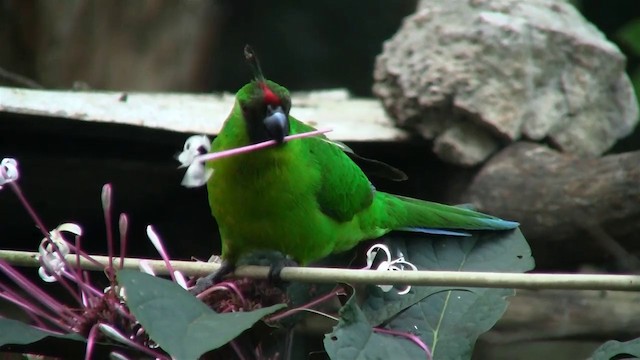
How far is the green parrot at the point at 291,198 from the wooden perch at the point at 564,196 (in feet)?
1.95

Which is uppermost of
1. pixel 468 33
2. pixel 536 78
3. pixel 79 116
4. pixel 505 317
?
pixel 79 116

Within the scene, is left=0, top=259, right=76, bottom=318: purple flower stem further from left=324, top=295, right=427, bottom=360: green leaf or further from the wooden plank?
the wooden plank

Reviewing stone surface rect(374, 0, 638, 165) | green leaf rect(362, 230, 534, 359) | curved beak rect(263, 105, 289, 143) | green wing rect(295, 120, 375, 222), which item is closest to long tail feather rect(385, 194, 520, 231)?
green wing rect(295, 120, 375, 222)

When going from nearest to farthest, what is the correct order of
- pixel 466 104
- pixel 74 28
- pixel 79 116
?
pixel 79 116, pixel 466 104, pixel 74 28

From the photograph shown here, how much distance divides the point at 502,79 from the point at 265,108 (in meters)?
1.41

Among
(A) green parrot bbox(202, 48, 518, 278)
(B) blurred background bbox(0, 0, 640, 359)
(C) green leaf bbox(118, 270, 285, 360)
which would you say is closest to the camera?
(C) green leaf bbox(118, 270, 285, 360)

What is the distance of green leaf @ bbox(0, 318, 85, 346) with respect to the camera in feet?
4.20

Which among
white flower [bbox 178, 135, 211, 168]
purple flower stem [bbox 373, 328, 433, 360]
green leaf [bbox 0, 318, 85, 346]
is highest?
white flower [bbox 178, 135, 211, 168]

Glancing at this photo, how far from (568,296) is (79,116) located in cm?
196

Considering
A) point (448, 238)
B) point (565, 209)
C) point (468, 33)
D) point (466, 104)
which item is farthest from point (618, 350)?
point (468, 33)

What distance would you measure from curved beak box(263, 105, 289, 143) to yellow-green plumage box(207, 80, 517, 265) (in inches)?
0.7

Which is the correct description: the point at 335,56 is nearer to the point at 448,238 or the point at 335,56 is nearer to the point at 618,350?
the point at 448,238

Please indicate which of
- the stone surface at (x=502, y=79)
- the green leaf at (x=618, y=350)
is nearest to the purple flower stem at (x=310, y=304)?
the green leaf at (x=618, y=350)

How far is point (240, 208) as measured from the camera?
1.96 metres
